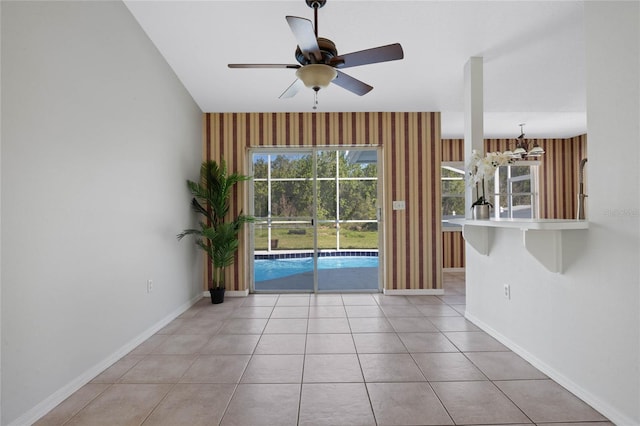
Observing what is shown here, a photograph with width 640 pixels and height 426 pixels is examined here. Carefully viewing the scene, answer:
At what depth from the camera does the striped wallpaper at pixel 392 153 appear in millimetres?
4656

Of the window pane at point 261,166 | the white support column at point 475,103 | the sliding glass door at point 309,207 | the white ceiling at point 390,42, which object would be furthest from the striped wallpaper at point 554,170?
the window pane at point 261,166

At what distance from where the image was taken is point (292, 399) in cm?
197

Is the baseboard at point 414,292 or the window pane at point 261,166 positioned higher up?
the window pane at point 261,166

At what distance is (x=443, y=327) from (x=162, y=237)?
2.92 meters

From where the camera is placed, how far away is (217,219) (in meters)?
4.40

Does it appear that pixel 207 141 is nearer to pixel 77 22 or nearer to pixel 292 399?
pixel 77 22

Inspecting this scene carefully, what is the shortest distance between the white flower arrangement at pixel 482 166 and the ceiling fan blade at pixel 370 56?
1.13 metres

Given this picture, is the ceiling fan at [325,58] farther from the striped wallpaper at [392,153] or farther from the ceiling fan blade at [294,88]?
the striped wallpaper at [392,153]

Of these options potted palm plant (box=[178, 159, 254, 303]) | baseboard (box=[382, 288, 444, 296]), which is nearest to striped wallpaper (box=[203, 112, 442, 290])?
baseboard (box=[382, 288, 444, 296])

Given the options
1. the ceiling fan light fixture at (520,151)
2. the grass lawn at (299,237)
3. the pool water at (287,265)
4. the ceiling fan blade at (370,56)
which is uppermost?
the ceiling fan blade at (370,56)

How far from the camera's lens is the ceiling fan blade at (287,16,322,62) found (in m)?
1.83

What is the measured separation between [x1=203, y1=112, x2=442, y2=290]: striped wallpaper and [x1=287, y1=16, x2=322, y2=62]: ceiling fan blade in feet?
8.08

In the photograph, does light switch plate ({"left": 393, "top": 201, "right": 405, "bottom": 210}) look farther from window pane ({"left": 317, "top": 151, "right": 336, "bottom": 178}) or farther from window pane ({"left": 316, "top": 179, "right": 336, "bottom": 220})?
window pane ({"left": 317, "top": 151, "right": 336, "bottom": 178})

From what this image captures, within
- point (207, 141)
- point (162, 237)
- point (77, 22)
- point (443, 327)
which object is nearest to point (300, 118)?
point (207, 141)
